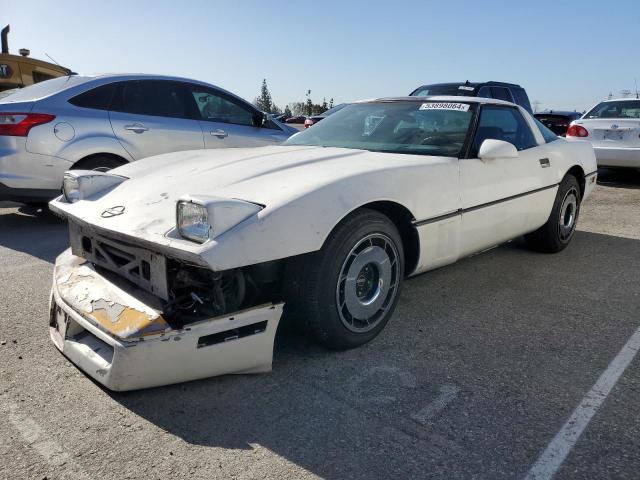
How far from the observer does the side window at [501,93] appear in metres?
9.05

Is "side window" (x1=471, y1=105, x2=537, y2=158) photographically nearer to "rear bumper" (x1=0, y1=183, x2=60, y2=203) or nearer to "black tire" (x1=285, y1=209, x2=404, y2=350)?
"black tire" (x1=285, y1=209, x2=404, y2=350)

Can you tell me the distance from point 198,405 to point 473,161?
221 cm

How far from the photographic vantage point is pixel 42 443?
1.96 meters

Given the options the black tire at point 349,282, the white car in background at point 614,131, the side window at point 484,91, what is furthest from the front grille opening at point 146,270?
the white car in background at point 614,131

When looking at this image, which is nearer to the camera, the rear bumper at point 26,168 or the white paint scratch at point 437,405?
the white paint scratch at point 437,405

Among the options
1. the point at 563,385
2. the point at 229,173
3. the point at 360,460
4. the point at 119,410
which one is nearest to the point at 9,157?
the point at 229,173

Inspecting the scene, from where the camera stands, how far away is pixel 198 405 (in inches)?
87.3

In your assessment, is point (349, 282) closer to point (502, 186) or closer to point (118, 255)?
point (118, 255)

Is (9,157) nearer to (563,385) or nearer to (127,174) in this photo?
(127,174)

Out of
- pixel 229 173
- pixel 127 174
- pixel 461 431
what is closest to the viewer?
pixel 461 431

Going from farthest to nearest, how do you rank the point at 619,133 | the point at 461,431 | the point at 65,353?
1. the point at 619,133
2. the point at 65,353
3. the point at 461,431

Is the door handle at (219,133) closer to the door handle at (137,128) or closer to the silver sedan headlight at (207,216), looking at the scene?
the door handle at (137,128)

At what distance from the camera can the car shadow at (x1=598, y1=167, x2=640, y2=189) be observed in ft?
29.1

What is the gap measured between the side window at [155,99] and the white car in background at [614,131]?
6.03m
